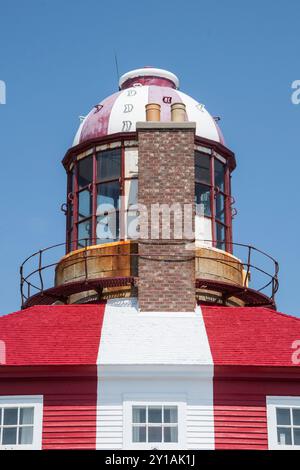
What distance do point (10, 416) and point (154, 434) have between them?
2470 mm

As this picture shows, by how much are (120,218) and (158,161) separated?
215 cm

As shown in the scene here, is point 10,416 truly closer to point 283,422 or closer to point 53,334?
point 53,334

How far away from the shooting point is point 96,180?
22297mm

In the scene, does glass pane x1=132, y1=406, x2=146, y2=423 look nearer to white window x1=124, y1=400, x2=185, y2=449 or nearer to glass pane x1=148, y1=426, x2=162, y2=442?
white window x1=124, y1=400, x2=185, y2=449

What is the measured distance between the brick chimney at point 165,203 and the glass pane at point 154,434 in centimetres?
287

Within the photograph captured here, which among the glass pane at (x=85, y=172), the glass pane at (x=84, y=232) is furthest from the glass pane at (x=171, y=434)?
the glass pane at (x=85, y=172)

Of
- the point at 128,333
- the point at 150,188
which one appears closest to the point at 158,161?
the point at 150,188

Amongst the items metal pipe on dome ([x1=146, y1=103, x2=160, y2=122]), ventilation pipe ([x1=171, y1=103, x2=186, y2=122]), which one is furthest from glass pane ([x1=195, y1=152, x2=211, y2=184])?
metal pipe on dome ([x1=146, y1=103, x2=160, y2=122])

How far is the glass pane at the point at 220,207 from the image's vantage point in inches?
896

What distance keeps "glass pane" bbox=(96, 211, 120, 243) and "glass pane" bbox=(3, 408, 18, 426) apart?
218 inches

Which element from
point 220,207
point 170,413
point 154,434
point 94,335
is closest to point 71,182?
point 220,207

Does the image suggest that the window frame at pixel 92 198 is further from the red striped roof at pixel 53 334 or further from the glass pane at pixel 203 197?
the red striped roof at pixel 53 334

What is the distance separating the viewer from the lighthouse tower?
16938mm
